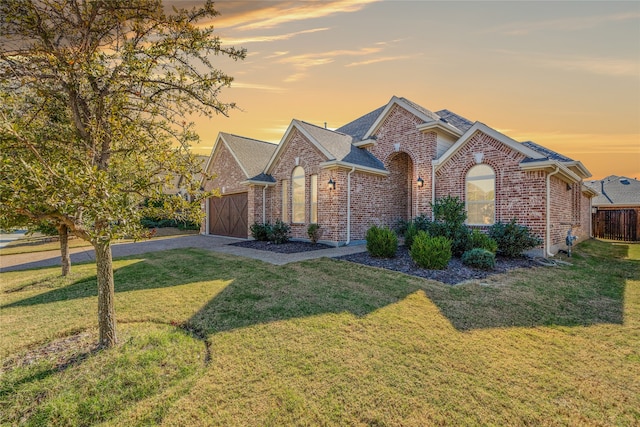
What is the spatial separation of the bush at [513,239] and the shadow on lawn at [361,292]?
1.16 metres

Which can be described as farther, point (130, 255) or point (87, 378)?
point (130, 255)

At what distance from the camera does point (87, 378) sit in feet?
10.1

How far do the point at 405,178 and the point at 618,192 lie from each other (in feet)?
68.9

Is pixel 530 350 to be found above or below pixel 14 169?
below

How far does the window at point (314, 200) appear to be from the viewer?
12.8 m

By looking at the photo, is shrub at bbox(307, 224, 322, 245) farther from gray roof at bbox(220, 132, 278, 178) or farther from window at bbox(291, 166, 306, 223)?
gray roof at bbox(220, 132, 278, 178)


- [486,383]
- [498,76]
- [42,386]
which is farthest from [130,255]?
[498,76]

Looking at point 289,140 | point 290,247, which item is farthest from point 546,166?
point 289,140

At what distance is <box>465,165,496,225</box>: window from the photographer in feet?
34.5

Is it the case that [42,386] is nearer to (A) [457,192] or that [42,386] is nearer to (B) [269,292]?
(B) [269,292]

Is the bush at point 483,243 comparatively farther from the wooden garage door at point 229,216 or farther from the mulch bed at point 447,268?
the wooden garage door at point 229,216

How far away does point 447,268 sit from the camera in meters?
7.75

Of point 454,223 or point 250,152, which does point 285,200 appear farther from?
point 454,223

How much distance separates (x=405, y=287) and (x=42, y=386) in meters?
5.79
